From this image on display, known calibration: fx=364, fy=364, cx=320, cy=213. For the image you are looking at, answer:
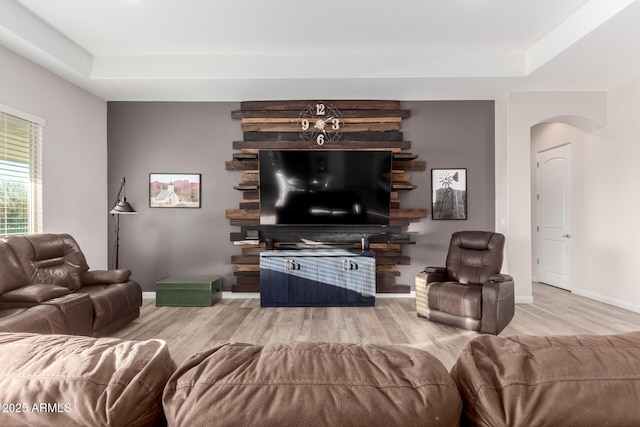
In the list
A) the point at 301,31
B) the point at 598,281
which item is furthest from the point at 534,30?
the point at 598,281

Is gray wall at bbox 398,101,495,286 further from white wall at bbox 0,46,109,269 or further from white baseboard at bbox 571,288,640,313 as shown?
white wall at bbox 0,46,109,269

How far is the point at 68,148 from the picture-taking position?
4.56 metres

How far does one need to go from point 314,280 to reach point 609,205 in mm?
4204

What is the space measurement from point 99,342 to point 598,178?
6.37 m

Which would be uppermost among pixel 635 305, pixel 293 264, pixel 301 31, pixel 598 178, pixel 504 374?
pixel 301 31

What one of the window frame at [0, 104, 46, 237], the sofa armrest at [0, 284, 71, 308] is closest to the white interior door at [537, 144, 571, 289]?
the sofa armrest at [0, 284, 71, 308]

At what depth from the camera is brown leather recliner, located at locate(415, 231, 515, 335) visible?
3633 millimetres

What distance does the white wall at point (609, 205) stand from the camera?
185 inches

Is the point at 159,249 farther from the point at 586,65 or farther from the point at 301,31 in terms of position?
the point at 586,65

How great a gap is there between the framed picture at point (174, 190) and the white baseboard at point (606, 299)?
5875mm

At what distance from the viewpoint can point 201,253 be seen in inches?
211

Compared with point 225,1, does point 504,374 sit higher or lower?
lower

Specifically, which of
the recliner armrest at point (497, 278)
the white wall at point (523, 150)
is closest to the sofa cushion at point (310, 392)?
the recliner armrest at point (497, 278)

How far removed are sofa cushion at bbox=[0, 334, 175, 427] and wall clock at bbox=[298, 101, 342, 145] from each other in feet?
15.6
